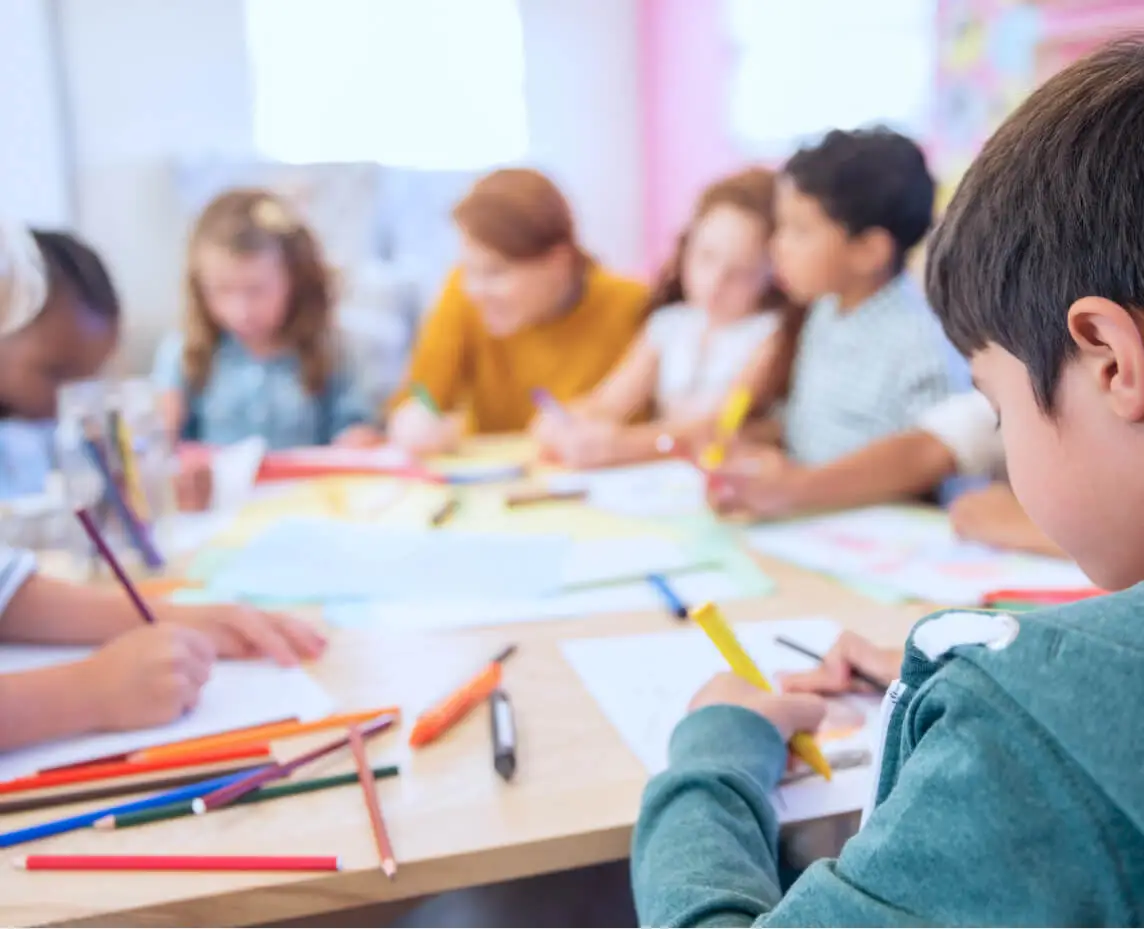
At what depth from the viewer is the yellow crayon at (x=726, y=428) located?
1295mm

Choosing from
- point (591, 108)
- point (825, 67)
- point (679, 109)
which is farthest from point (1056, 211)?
point (591, 108)

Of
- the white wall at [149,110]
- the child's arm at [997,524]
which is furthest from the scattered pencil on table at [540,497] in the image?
the white wall at [149,110]

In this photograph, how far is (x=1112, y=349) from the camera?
0.40 m

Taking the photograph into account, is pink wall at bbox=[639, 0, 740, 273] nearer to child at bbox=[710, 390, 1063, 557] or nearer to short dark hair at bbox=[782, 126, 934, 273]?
short dark hair at bbox=[782, 126, 934, 273]

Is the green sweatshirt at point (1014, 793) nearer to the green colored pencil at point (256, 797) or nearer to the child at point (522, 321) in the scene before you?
the green colored pencil at point (256, 797)

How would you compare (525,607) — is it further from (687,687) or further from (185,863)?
(185,863)

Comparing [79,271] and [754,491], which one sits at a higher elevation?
[79,271]

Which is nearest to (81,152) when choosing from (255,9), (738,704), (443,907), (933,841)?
(255,9)

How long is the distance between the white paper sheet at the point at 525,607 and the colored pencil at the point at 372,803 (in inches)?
7.9

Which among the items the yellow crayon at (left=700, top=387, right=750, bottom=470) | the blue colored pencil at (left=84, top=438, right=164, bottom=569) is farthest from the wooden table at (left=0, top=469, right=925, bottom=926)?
the yellow crayon at (left=700, top=387, right=750, bottom=470)

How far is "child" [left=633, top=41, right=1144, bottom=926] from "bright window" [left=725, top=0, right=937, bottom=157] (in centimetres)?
195

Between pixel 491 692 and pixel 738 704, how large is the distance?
0.17 m

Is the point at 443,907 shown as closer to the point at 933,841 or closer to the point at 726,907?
the point at 726,907

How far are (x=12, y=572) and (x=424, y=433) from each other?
77 cm
